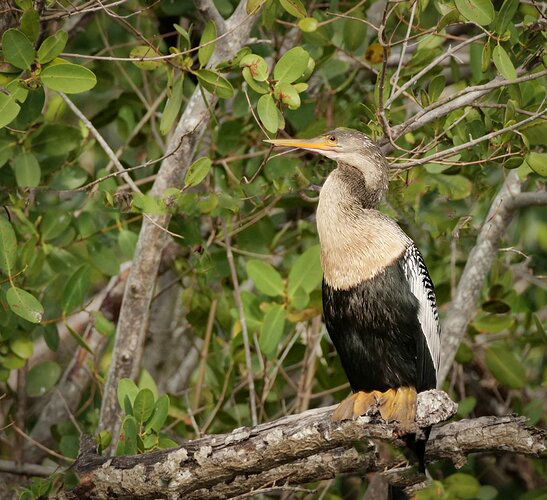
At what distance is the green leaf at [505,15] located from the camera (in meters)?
3.47

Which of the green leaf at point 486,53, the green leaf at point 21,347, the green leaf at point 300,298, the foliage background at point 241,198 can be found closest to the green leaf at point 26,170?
the foliage background at point 241,198

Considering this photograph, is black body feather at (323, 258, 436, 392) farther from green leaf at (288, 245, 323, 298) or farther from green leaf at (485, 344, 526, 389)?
green leaf at (485, 344, 526, 389)

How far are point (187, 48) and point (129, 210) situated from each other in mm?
569

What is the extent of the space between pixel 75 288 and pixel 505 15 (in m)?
1.77

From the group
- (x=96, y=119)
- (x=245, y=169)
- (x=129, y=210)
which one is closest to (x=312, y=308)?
(x=245, y=169)

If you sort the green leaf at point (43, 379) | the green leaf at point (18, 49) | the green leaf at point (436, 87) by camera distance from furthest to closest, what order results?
the green leaf at point (43, 379)
the green leaf at point (436, 87)
the green leaf at point (18, 49)

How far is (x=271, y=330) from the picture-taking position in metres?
3.99

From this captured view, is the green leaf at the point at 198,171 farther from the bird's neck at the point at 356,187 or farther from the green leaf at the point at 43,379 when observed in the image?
the green leaf at the point at 43,379

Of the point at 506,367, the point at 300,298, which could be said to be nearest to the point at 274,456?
the point at 300,298

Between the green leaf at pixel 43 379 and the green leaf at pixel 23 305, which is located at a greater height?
the green leaf at pixel 23 305

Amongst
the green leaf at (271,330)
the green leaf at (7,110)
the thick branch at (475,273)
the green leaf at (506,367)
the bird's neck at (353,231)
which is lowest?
the green leaf at (506,367)

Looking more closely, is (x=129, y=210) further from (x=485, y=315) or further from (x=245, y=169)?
(x=485, y=315)

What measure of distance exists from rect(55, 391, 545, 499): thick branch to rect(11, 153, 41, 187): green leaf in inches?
43.5

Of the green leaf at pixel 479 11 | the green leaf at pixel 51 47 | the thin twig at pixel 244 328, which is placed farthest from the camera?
the thin twig at pixel 244 328
